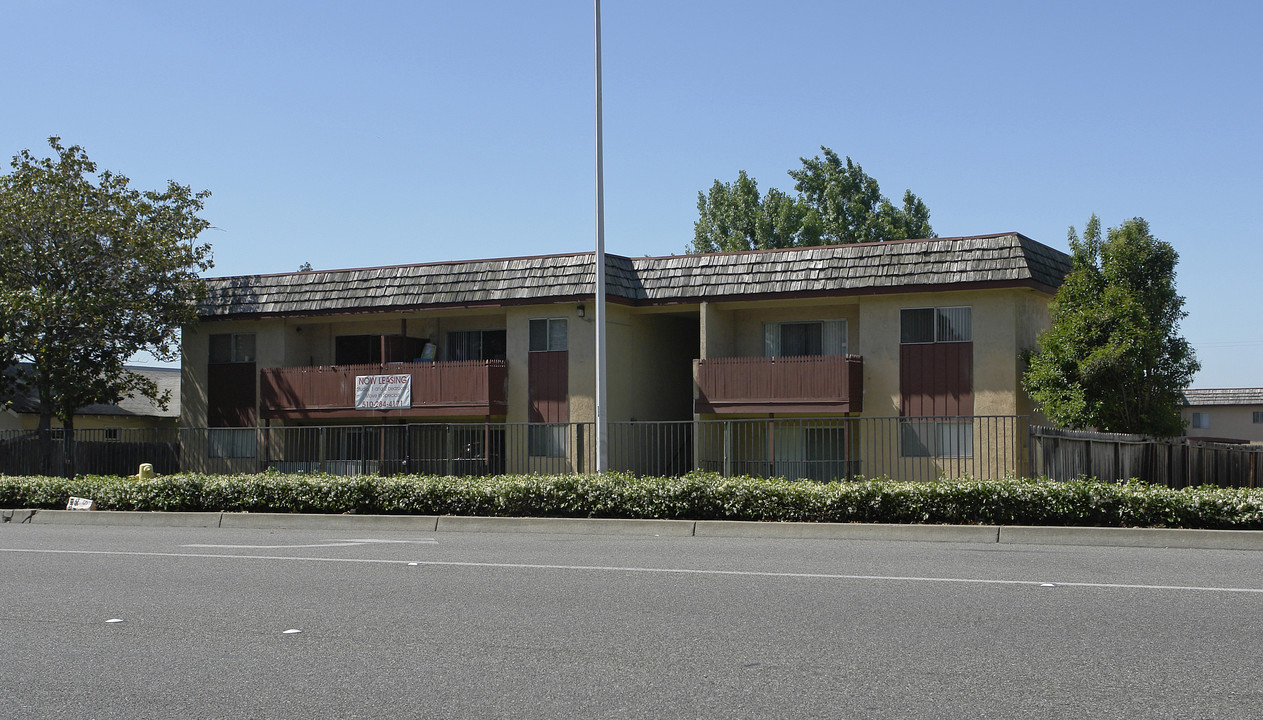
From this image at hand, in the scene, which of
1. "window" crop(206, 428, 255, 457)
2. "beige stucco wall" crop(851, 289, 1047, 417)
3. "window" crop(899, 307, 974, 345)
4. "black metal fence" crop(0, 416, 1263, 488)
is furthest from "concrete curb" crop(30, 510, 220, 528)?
"window" crop(899, 307, 974, 345)

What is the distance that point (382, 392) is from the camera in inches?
1172

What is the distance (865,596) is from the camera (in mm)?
9547

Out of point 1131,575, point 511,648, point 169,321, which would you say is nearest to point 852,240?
point 169,321

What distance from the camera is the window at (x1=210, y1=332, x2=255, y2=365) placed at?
32.4 metres

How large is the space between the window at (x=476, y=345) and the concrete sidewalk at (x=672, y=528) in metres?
11.7

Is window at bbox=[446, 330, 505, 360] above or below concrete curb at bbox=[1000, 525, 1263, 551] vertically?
above

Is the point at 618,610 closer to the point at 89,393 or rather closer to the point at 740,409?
the point at 740,409

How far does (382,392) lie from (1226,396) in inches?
1585

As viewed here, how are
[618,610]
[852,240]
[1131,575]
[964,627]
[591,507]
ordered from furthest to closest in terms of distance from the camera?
[852,240], [591,507], [1131,575], [618,610], [964,627]

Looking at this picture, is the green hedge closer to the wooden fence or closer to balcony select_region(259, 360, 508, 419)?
the wooden fence

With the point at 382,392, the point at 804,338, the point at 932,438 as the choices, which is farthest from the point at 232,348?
the point at 932,438

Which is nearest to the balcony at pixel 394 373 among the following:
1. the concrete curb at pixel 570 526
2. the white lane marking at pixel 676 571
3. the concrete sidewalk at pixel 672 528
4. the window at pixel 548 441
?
the window at pixel 548 441

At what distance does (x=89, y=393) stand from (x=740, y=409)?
16085mm

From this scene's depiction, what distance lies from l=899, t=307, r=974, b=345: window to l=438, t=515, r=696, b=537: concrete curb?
37.8 ft
